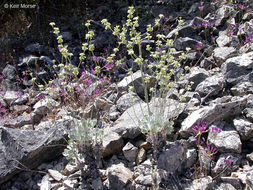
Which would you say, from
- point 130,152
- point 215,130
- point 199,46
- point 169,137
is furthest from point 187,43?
point 130,152

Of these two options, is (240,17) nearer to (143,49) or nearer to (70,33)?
(143,49)

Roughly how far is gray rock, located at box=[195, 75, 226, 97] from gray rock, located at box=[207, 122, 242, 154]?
0.85 meters

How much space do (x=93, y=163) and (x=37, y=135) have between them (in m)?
0.99

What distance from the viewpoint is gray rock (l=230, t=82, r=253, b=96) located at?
398cm

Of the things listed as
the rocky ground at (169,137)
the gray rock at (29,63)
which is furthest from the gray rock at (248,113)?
the gray rock at (29,63)

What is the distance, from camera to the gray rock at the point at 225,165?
3057mm

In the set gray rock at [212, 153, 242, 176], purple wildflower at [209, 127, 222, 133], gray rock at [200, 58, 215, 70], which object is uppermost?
gray rock at [200, 58, 215, 70]

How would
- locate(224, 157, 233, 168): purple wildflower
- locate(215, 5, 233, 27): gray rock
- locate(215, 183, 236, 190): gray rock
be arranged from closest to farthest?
locate(215, 183, 236, 190): gray rock
locate(224, 157, 233, 168): purple wildflower
locate(215, 5, 233, 27): gray rock

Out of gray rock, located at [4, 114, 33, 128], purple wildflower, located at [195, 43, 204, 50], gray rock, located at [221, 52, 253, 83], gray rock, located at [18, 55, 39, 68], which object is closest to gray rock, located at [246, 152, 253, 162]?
gray rock, located at [221, 52, 253, 83]

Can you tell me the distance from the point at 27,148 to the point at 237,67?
10.3 ft

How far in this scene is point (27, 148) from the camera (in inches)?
139

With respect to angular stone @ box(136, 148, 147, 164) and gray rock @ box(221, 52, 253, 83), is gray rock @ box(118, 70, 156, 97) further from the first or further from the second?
angular stone @ box(136, 148, 147, 164)

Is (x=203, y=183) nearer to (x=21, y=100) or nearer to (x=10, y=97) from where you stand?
(x=21, y=100)

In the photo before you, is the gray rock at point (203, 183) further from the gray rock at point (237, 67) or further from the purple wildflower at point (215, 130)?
the gray rock at point (237, 67)
